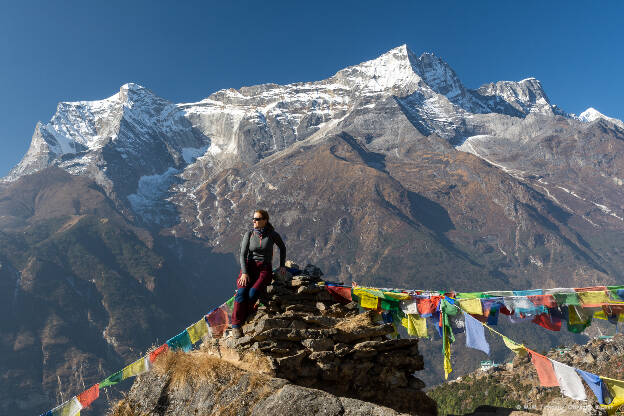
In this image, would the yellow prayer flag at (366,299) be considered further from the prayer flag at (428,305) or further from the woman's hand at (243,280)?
the woman's hand at (243,280)

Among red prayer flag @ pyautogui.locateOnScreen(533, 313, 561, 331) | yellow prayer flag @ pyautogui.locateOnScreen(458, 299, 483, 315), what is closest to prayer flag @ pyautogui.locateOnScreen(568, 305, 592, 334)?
red prayer flag @ pyautogui.locateOnScreen(533, 313, 561, 331)

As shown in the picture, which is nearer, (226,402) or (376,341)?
(226,402)

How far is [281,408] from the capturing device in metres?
5.67

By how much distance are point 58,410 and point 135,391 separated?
762 centimetres

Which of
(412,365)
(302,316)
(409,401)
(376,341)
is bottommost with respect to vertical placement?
(409,401)

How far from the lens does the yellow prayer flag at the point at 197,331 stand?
1487 cm

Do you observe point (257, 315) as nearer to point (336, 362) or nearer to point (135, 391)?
point (336, 362)

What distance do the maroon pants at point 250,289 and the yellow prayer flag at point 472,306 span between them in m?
5.77

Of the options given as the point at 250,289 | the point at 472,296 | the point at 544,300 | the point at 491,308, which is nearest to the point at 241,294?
the point at 250,289

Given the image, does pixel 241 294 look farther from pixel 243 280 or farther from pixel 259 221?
pixel 259 221

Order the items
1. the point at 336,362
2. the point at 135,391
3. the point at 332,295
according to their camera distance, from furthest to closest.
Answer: the point at 332,295, the point at 336,362, the point at 135,391

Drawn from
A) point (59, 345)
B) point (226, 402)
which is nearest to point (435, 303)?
point (226, 402)

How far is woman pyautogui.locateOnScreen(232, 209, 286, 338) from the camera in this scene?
992 centimetres

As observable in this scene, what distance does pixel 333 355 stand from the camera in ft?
29.9
